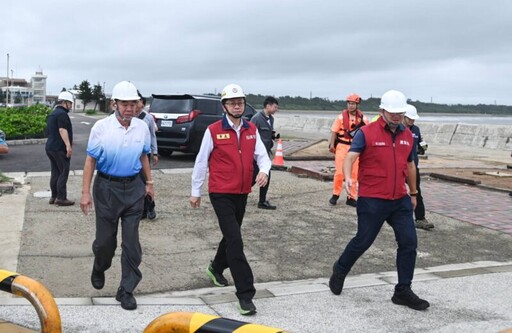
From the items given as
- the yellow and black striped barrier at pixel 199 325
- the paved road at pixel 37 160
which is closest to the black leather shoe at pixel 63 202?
the paved road at pixel 37 160

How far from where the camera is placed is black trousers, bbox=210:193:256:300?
493cm

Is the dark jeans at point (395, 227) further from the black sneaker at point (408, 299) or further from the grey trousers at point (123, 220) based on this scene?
the grey trousers at point (123, 220)

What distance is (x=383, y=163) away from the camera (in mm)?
5348

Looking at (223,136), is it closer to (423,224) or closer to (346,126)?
(423,224)

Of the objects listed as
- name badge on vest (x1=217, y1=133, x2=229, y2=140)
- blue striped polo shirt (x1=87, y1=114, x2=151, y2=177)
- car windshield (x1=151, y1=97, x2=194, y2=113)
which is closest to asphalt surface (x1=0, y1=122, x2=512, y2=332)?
blue striped polo shirt (x1=87, y1=114, x2=151, y2=177)

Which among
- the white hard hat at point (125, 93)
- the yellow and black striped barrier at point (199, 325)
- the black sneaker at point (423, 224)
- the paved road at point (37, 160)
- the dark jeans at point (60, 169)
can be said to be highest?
the white hard hat at point (125, 93)

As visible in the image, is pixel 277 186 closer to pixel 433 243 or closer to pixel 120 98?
pixel 433 243

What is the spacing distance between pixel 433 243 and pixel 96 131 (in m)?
4.58

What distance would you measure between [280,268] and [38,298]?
3399 mm

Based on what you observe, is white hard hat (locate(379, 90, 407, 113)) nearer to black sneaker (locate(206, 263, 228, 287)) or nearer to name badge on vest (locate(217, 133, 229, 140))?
name badge on vest (locate(217, 133, 229, 140))

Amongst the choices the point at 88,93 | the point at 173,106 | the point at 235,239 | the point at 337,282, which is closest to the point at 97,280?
the point at 235,239

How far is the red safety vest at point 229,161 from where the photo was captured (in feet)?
16.9

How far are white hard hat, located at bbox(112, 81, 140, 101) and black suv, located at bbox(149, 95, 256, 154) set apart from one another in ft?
35.0

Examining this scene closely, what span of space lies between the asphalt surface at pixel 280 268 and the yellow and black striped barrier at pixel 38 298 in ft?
3.86
